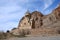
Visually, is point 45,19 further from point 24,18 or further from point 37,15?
point 24,18

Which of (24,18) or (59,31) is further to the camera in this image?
(24,18)

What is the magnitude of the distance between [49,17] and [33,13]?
1423 centimetres

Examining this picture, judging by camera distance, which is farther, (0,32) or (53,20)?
(53,20)

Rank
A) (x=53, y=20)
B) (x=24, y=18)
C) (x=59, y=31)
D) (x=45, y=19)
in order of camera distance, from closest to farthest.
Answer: (x=59, y=31)
(x=53, y=20)
(x=45, y=19)
(x=24, y=18)

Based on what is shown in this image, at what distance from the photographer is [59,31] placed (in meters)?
57.9

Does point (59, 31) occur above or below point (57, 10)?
below

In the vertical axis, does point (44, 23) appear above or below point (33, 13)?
below

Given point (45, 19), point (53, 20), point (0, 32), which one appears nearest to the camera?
point (0, 32)

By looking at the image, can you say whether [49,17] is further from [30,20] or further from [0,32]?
[0,32]

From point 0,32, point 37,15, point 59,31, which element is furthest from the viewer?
point 37,15

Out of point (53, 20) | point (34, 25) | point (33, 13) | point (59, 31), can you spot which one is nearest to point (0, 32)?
point (59, 31)

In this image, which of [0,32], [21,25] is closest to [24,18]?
[21,25]

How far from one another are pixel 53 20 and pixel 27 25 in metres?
19.4

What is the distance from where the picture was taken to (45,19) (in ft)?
284
